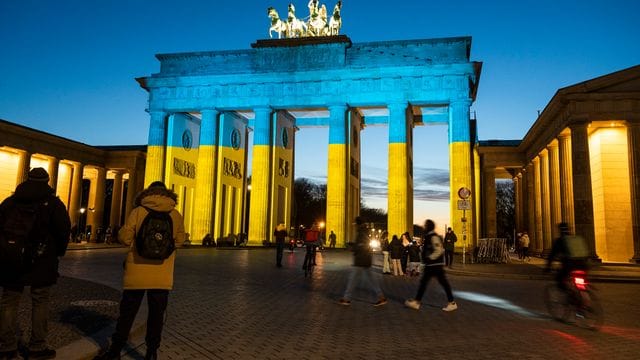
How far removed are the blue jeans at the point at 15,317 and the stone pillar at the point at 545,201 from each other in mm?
32577

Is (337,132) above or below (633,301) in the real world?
above

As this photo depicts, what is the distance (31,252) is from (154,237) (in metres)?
1.24

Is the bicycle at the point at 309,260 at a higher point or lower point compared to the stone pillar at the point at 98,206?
lower

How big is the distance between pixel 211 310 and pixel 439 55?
118 feet

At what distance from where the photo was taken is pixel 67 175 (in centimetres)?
4894

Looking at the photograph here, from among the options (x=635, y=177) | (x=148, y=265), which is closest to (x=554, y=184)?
(x=635, y=177)

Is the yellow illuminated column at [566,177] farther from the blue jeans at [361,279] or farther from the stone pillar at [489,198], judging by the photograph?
the blue jeans at [361,279]

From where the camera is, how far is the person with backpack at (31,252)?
4.76 metres

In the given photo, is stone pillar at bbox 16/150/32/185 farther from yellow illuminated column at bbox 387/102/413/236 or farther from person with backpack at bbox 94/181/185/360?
person with backpack at bbox 94/181/185/360

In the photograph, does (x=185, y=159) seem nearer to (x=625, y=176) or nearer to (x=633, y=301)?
(x=625, y=176)

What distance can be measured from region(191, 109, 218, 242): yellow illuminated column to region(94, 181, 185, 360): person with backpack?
3880 centimetres

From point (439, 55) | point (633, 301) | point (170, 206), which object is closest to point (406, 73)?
point (439, 55)

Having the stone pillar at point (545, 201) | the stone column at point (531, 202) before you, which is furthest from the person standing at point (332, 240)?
the stone column at point (531, 202)

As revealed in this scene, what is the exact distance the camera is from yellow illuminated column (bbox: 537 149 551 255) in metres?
33.2
